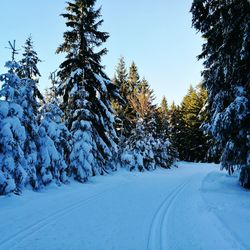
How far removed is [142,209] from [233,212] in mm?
2945

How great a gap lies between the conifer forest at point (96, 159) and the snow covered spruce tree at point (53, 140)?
5cm

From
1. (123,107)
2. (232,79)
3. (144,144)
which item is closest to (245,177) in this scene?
(232,79)

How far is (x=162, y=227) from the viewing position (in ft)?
24.8

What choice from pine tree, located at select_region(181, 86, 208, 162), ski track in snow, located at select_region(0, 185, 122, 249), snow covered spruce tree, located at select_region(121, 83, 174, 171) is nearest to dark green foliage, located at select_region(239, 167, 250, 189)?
ski track in snow, located at select_region(0, 185, 122, 249)

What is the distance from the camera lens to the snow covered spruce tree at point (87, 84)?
19.2 meters

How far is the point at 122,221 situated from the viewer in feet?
26.4

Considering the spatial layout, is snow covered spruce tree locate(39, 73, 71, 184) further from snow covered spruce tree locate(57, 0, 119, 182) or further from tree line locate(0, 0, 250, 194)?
snow covered spruce tree locate(57, 0, 119, 182)

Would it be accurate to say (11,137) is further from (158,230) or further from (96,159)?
(96,159)

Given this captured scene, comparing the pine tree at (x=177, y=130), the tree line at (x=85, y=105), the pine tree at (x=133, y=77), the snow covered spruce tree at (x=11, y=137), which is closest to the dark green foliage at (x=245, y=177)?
the tree line at (x=85, y=105)

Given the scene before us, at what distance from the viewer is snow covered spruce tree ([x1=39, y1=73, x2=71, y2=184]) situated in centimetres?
1423

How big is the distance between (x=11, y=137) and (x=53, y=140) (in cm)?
404

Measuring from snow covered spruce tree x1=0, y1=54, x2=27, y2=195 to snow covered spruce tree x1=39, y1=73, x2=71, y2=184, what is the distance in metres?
2.02

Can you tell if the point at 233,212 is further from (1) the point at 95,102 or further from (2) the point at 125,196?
(1) the point at 95,102

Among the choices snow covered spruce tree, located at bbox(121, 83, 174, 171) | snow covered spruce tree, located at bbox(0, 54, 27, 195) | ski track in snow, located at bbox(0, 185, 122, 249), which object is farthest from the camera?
snow covered spruce tree, located at bbox(121, 83, 174, 171)
